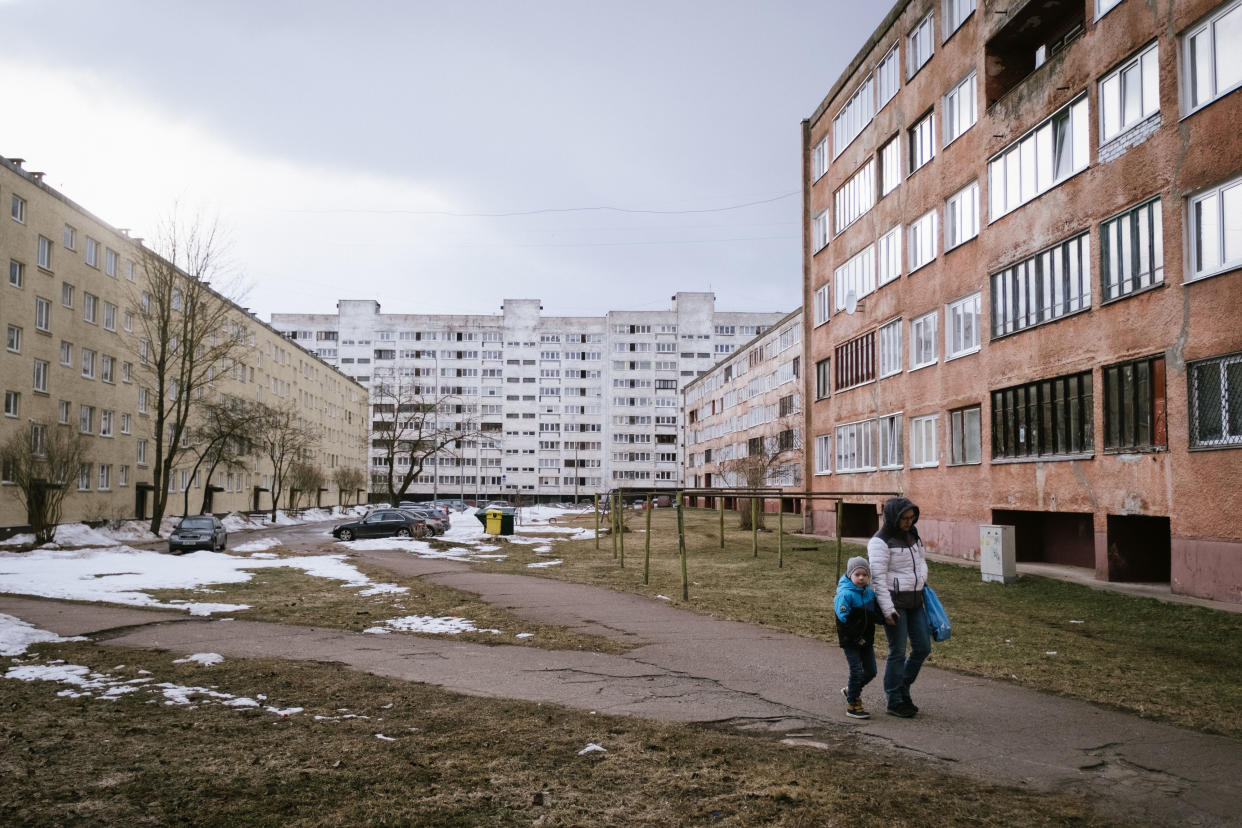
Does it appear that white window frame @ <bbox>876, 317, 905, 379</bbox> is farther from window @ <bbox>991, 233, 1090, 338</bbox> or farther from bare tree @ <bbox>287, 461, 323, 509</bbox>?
bare tree @ <bbox>287, 461, 323, 509</bbox>

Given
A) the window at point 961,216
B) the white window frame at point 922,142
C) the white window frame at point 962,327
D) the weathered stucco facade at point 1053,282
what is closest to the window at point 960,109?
the weathered stucco facade at point 1053,282

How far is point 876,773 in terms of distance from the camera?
5844mm

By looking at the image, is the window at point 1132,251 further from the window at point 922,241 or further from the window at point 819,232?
the window at point 819,232

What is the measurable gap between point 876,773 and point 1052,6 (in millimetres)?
21255

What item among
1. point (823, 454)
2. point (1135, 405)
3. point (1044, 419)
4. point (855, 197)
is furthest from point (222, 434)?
point (1135, 405)

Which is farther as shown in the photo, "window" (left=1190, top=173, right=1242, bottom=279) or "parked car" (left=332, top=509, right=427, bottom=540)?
"parked car" (left=332, top=509, right=427, bottom=540)

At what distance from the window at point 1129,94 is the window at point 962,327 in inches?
238

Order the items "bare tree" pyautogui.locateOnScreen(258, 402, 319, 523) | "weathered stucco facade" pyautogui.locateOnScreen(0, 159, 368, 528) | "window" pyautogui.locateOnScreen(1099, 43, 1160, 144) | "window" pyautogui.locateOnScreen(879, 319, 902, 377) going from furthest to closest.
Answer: "bare tree" pyautogui.locateOnScreen(258, 402, 319, 523) < "weathered stucco facade" pyautogui.locateOnScreen(0, 159, 368, 528) < "window" pyautogui.locateOnScreen(879, 319, 902, 377) < "window" pyautogui.locateOnScreen(1099, 43, 1160, 144)

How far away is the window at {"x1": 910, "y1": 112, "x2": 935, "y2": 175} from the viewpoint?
2662 cm

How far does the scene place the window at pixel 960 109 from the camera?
79.7 ft

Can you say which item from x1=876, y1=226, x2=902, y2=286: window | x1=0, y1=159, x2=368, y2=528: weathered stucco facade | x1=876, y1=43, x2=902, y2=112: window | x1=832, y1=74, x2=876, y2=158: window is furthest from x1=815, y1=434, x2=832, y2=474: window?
x1=0, y1=159, x2=368, y2=528: weathered stucco facade

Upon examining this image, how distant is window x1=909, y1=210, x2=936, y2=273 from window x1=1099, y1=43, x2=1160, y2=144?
790cm

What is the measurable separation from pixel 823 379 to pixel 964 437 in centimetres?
1128

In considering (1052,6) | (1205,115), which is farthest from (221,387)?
(1205,115)
